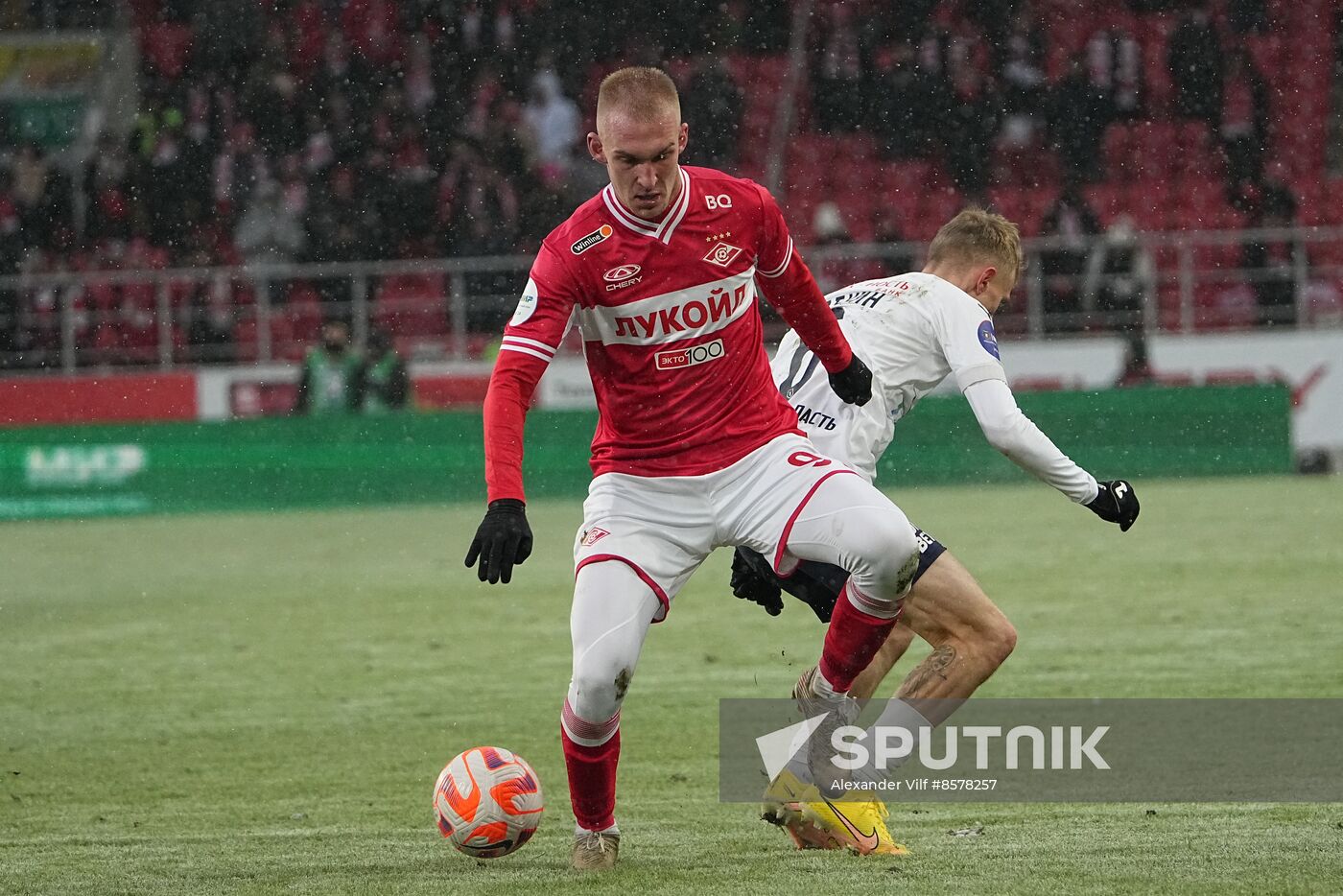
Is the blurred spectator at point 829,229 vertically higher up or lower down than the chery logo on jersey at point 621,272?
lower down

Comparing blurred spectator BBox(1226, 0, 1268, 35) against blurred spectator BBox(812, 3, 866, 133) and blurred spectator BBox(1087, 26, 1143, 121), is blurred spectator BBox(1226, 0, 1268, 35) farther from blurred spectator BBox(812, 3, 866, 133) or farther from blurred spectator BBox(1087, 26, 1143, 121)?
blurred spectator BBox(812, 3, 866, 133)

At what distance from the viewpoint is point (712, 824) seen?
552 centimetres

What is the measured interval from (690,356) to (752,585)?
2.75 feet

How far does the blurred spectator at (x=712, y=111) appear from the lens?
20.9 m

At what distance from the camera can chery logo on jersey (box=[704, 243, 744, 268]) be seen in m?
4.99

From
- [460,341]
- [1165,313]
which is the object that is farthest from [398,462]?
[1165,313]

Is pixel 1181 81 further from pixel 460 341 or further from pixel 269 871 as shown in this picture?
pixel 269 871

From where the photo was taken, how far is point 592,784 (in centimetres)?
490

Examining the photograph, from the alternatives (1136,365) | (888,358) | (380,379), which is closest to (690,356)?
(888,358)

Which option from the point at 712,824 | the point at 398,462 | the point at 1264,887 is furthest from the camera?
the point at 398,462

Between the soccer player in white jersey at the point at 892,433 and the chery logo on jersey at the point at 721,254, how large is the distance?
0.84 meters

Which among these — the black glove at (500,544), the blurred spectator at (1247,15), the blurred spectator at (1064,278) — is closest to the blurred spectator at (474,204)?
the blurred spectator at (1064,278)

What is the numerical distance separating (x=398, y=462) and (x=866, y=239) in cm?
678

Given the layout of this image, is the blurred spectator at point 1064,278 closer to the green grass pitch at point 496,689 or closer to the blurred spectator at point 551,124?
the green grass pitch at point 496,689
